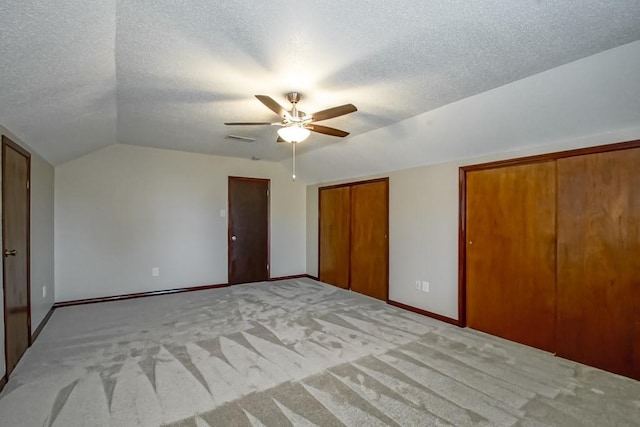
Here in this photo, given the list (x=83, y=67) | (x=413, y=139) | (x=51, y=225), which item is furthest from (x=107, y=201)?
(x=413, y=139)

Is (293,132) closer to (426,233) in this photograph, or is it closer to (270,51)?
(270,51)

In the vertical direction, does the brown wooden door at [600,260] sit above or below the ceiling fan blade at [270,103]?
below

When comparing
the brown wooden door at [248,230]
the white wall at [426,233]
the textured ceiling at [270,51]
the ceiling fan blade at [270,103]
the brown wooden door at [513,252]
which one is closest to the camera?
the textured ceiling at [270,51]

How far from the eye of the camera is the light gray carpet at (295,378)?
1.93m

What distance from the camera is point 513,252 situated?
316 centimetres

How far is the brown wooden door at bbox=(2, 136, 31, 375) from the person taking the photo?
242cm

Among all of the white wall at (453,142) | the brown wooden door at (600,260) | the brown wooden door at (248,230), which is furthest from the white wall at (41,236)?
the brown wooden door at (600,260)

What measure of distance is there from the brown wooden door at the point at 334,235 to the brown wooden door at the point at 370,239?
0.16 m

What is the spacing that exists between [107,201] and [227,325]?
281cm

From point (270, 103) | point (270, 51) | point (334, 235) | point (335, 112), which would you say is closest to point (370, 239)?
point (334, 235)

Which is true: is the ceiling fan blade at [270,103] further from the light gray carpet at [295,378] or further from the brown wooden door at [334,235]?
the brown wooden door at [334,235]

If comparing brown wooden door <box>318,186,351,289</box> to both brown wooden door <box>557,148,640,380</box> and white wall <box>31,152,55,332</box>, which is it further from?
white wall <box>31,152,55,332</box>

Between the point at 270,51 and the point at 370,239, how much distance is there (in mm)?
3490

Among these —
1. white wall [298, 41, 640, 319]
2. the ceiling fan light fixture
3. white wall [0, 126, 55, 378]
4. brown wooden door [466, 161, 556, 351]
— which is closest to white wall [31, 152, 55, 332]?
white wall [0, 126, 55, 378]
